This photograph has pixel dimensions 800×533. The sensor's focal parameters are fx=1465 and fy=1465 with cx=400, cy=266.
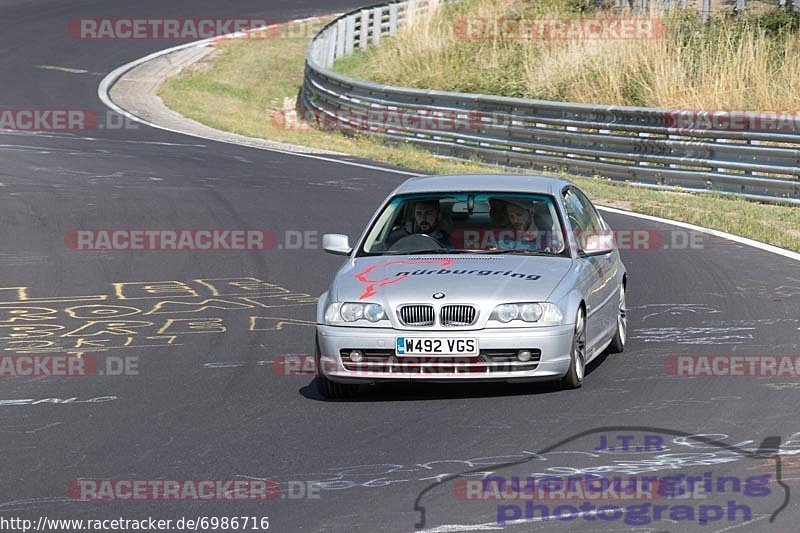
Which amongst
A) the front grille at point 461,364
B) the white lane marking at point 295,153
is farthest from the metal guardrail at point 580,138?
the front grille at point 461,364

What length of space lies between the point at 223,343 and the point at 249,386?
1661mm

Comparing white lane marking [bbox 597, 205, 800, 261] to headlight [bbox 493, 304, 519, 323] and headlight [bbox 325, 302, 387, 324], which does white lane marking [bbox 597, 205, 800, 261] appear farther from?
headlight [bbox 325, 302, 387, 324]

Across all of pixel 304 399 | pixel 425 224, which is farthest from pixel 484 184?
pixel 304 399

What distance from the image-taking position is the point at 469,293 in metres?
9.10

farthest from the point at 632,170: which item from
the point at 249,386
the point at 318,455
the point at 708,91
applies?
the point at 318,455

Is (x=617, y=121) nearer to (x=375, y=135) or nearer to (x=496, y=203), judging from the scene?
(x=375, y=135)

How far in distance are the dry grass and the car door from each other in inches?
518

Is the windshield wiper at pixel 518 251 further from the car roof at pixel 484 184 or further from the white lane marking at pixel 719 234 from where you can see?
the white lane marking at pixel 719 234

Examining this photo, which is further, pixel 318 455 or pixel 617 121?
pixel 617 121

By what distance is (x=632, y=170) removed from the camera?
845 inches

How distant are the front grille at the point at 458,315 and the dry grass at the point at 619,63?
15.5m

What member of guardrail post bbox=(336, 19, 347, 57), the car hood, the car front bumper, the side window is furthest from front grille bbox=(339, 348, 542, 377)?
guardrail post bbox=(336, 19, 347, 57)

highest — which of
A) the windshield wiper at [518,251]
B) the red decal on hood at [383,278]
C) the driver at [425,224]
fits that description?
the driver at [425,224]

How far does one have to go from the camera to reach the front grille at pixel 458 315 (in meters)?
9.02
